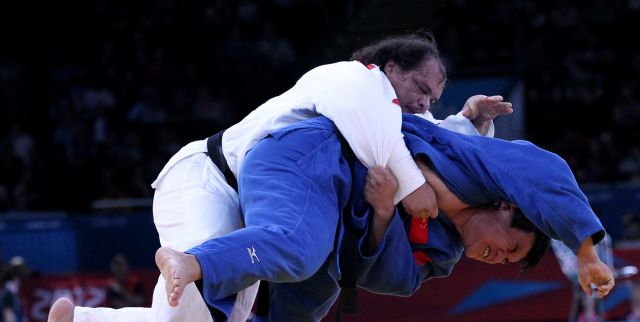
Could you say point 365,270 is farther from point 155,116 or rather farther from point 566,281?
point 155,116

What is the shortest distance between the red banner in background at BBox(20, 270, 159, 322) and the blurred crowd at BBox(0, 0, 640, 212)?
5.69 feet

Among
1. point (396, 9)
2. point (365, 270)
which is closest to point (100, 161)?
point (396, 9)

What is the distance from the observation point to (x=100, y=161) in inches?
491

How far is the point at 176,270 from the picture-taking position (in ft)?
10.6

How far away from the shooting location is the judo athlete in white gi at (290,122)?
387 centimetres

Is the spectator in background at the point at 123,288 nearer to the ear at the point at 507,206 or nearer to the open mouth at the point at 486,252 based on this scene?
the open mouth at the point at 486,252

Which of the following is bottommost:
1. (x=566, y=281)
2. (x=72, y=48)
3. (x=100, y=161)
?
(x=566, y=281)

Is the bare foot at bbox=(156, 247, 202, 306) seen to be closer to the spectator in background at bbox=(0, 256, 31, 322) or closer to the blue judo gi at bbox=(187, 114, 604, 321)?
the blue judo gi at bbox=(187, 114, 604, 321)

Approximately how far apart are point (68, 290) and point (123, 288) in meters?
0.55

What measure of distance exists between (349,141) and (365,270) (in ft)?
1.57

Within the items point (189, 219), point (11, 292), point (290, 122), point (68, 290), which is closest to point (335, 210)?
point (290, 122)

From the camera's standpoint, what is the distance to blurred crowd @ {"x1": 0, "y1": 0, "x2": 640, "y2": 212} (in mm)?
12352

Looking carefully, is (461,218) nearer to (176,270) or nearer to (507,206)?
(507,206)

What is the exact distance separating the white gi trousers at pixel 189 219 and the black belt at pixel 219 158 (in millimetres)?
18
